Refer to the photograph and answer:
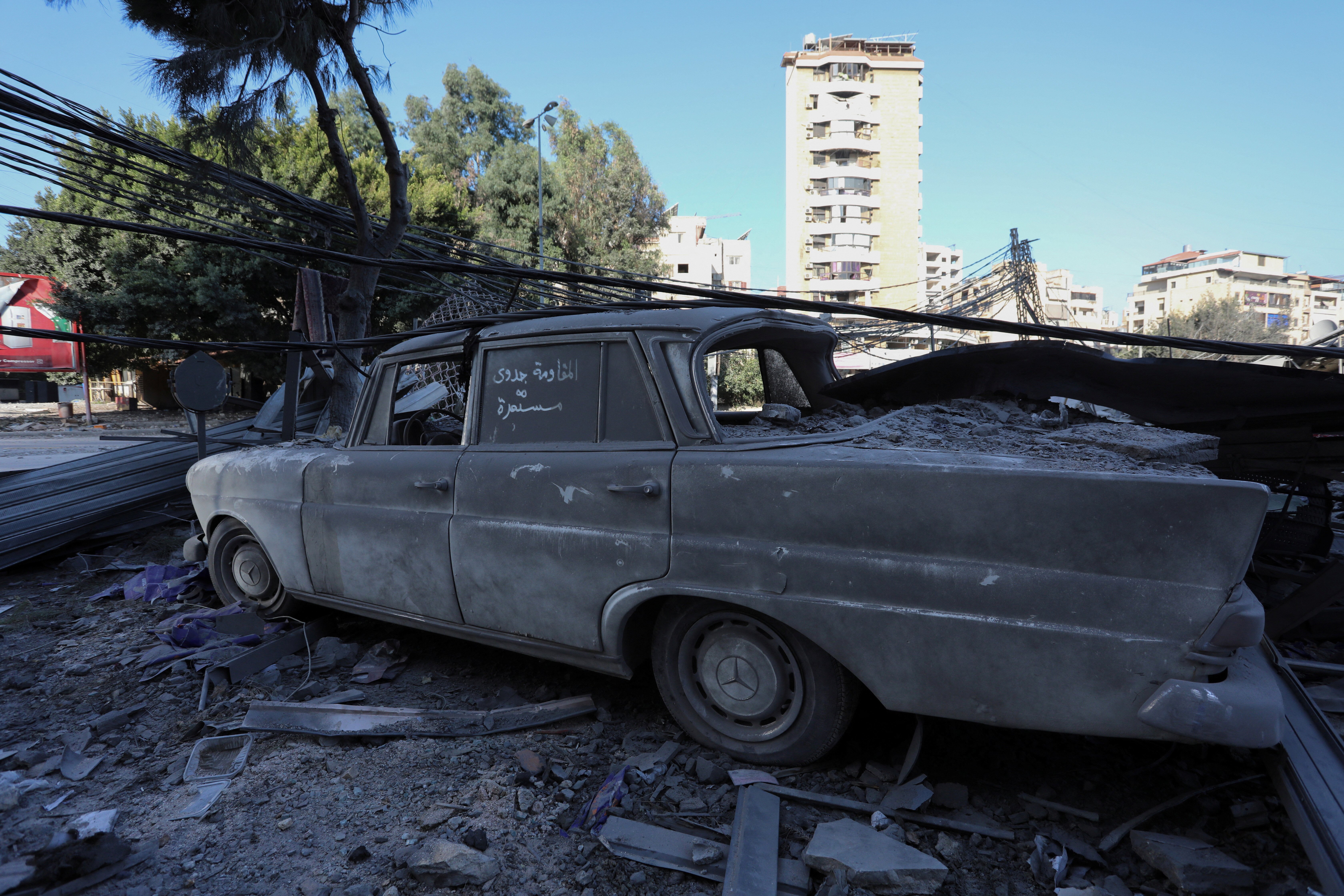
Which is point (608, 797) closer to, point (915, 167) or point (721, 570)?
point (721, 570)

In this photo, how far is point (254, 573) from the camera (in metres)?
4.60

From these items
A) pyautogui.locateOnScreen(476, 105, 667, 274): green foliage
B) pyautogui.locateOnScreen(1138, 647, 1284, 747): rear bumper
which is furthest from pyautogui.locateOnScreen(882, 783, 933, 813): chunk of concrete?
pyautogui.locateOnScreen(476, 105, 667, 274): green foliage

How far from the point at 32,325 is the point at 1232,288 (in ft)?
348

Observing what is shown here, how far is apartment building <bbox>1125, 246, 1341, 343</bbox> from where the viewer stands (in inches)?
3290

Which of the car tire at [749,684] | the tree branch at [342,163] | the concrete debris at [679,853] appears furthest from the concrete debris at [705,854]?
the tree branch at [342,163]

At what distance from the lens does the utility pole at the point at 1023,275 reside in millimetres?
16922

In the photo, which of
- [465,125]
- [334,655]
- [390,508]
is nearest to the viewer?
[390,508]

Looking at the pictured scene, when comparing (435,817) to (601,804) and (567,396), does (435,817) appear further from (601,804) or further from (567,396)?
(567,396)

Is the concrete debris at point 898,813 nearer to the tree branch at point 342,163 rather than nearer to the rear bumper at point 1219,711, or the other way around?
the rear bumper at point 1219,711

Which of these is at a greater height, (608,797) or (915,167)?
(915,167)

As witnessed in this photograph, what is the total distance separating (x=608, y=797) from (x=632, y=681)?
1059mm

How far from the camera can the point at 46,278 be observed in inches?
877

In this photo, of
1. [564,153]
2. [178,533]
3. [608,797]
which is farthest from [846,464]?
[564,153]

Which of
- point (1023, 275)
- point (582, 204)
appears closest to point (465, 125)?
point (582, 204)
